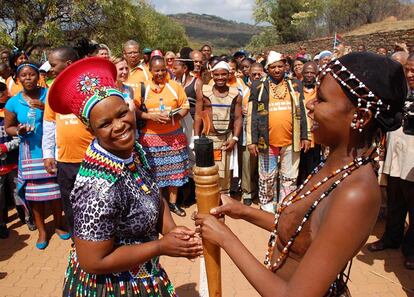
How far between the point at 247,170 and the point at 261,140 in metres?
1.04

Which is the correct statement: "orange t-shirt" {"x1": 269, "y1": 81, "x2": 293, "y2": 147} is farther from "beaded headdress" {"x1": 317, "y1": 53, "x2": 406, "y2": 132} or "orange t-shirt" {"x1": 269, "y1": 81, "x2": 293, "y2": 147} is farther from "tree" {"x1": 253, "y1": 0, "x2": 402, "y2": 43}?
"tree" {"x1": 253, "y1": 0, "x2": 402, "y2": 43}

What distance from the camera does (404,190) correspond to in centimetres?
413

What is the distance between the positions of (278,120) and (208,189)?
3.85 m

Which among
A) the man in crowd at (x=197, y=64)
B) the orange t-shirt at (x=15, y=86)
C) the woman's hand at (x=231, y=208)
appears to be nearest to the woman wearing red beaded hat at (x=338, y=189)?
the woman's hand at (x=231, y=208)

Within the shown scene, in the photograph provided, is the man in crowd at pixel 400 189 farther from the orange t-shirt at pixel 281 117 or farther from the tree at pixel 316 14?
the tree at pixel 316 14

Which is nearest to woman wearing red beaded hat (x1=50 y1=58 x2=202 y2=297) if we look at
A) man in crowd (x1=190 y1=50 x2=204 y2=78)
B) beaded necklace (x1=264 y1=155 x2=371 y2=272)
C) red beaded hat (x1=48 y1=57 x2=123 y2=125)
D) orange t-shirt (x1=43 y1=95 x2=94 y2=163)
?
red beaded hat (x1=48 y1=57 x2=123 y2=125)

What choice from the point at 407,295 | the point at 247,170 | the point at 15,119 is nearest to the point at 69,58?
the point at 15,119

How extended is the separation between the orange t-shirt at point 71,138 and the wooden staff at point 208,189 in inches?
107

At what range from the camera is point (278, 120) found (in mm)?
5254

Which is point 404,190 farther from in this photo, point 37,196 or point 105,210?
point 37,196

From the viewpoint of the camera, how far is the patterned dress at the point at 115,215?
5.75 feet

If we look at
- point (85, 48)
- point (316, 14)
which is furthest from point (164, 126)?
point (316, 14)

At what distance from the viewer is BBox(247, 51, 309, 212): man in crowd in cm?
525

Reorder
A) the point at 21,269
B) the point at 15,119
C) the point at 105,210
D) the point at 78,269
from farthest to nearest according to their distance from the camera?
the point at 15,119, the point at 21,269, the point at 78,269, the point at 105,210
